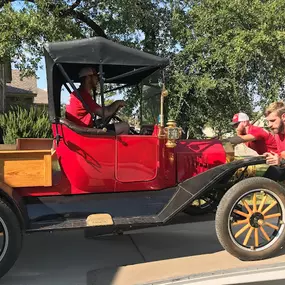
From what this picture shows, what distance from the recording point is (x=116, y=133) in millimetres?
3781

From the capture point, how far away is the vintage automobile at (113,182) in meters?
3.57

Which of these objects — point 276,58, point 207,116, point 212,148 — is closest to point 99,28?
point 207,116

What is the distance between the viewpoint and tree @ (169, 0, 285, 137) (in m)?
8.55

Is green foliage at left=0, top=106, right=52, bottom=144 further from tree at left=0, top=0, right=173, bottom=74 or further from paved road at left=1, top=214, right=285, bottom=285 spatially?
paved road at left=1, top=214, right=285, bottom=285

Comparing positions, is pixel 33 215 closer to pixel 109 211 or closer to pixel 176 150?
pixel 109 211

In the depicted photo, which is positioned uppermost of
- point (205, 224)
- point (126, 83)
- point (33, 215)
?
point (126, 83)

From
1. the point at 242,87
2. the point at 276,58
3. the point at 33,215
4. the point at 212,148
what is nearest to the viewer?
the point at 33,215

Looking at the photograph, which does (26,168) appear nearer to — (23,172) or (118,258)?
(23,172)

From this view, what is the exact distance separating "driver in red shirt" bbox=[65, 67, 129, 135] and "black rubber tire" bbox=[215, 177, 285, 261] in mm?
1135

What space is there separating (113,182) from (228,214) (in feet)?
3.52

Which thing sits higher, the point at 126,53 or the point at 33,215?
the point at 126,53

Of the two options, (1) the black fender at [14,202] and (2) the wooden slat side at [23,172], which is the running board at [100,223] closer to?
(1) the black fender at [14,202]

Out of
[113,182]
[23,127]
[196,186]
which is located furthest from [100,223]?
[23,127]

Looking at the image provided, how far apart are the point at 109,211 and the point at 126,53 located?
4.68 feet
